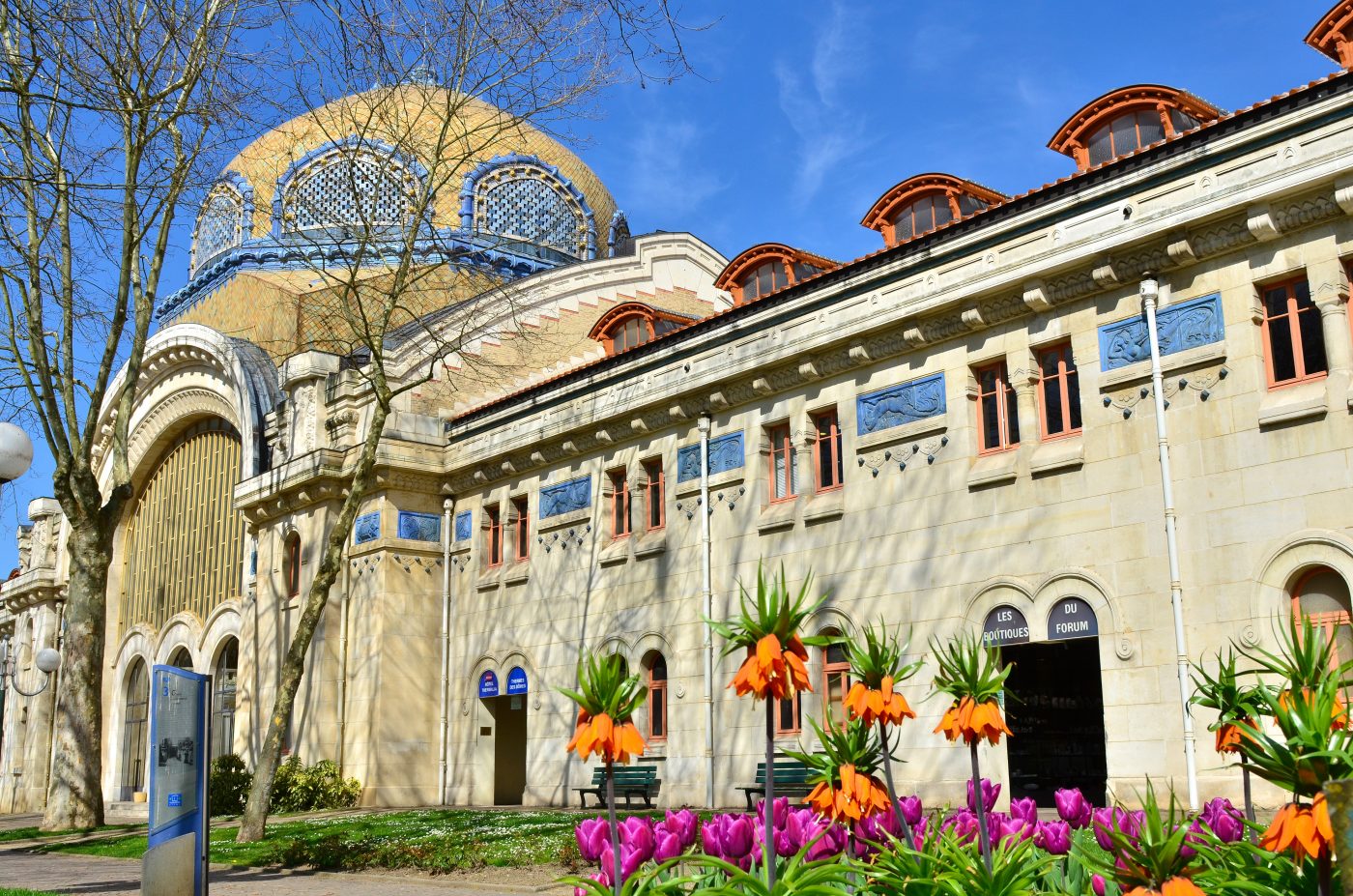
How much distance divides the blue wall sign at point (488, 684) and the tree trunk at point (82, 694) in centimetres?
786

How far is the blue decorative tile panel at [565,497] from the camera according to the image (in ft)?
88.9

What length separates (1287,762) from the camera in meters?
4.52

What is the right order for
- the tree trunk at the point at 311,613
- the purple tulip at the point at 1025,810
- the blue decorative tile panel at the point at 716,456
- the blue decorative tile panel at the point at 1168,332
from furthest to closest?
the blue decorative tile panel at the point at 716,456 → the tree trunk at the point at 311,613 → the blue decorative tile panel at the point at 1168,332 → the purple tulip at the point at 1025,810

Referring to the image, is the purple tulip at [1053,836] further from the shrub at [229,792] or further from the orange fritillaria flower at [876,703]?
the shrub at [229,792]

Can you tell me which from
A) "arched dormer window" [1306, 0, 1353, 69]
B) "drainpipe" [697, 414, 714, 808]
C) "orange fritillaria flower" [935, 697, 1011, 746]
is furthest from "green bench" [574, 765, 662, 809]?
"orange fritillaria flower" [935, 697, 1011, 746]

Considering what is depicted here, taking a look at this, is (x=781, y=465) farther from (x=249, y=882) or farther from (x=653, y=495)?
(x=249, y=882)

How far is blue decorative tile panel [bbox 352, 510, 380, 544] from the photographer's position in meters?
30.2

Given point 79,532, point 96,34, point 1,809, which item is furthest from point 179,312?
point 96,34

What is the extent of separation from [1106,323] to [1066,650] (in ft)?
25.8

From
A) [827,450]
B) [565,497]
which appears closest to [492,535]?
[565,497]

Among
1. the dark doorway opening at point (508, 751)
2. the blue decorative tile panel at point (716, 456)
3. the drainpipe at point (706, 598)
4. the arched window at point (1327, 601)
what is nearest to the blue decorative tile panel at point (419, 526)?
the dark doorway opening at point (508, 751)

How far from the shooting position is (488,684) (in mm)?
28922

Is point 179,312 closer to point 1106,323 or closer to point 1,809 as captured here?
point 1,809

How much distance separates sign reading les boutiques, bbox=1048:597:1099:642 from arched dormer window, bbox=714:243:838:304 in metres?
9.10
